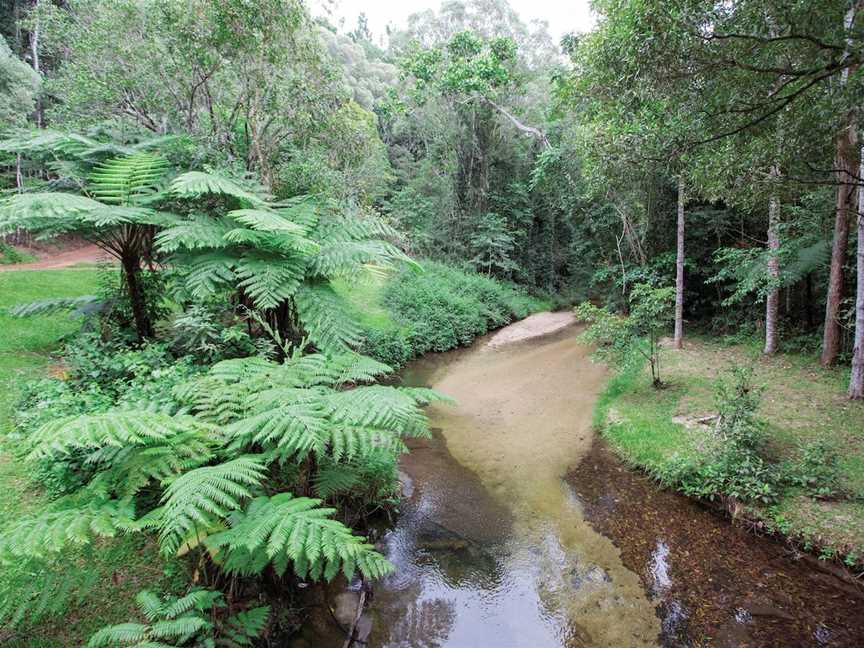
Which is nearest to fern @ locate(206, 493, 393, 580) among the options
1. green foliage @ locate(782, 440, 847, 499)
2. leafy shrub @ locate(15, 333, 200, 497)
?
leafy shrub @ locate(15, 333, 200, 497)

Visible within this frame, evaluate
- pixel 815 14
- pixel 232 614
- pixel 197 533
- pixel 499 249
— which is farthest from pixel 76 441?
pixel 499 249

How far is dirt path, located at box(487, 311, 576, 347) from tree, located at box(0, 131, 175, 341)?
10341 millimetres

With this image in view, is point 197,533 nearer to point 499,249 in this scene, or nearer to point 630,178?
point 630,178

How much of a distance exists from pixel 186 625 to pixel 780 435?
6.80 metres

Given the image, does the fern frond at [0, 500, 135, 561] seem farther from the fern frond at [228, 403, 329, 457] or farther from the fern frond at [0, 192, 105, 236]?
the fern frond at [0, 192, 105, 236]

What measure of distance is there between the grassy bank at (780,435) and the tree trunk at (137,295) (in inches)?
252

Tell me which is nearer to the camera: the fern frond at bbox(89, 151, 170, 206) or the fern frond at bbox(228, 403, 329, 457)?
the fern frond at bbox(228, 403, 329, 457)

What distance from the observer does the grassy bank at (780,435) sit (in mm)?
4406

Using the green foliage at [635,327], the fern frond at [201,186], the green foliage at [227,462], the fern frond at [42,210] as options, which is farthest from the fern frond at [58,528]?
the green foliage at [635,327]

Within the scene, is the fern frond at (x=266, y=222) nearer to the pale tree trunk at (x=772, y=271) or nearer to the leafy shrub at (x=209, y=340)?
the leafy shrub at (x=209, y=340)

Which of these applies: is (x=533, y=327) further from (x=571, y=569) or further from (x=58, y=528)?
(x=58, y=528)

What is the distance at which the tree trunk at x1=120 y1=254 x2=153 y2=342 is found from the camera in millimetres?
4672

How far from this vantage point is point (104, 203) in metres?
4.34

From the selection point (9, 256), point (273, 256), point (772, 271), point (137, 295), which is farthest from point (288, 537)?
point (9, 256)
